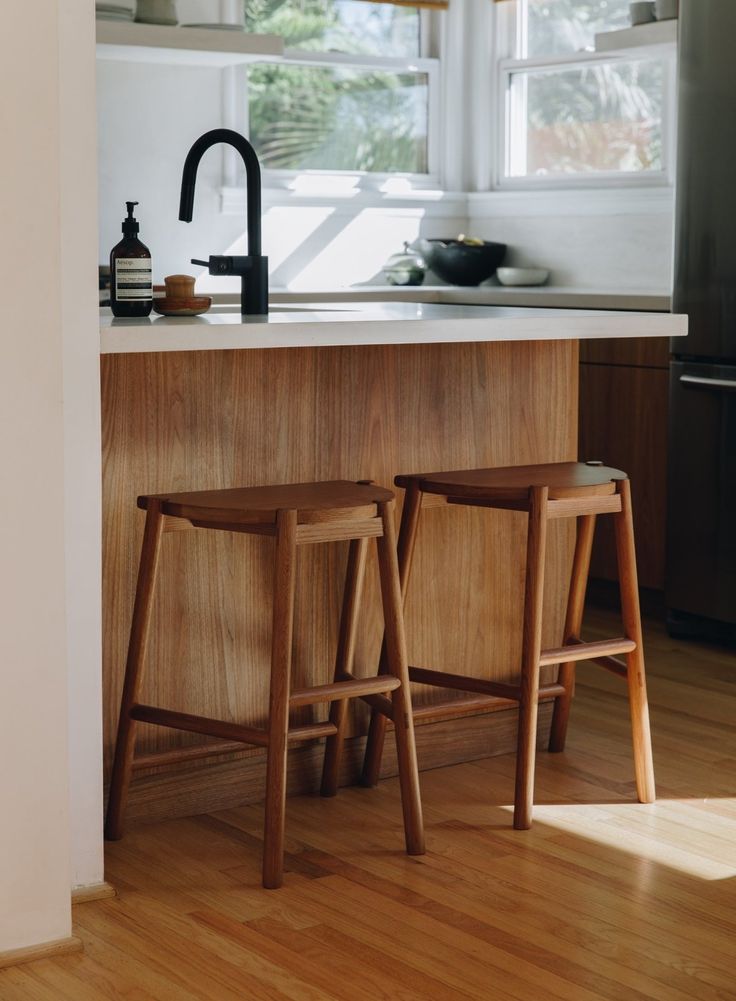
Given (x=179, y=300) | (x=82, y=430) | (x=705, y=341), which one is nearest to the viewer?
(x=82, y=430)

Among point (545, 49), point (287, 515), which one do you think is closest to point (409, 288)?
point (545, 49)

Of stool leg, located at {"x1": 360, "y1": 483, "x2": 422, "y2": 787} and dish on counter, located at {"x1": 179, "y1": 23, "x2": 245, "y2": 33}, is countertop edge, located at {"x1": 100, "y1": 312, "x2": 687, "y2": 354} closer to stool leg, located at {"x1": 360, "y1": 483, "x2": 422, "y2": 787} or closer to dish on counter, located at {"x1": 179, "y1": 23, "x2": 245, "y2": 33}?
stool leg, located at {"x1": 360, "y1": 483, "x2": 422, "y2": 787}

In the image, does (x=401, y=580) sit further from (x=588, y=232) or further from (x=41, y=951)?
(x=588, y=232)

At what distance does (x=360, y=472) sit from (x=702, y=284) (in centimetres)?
154

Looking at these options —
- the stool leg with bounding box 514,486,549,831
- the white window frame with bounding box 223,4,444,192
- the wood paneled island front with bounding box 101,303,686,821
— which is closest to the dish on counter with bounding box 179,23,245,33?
the white window frame with bounding box 223,4,444,192

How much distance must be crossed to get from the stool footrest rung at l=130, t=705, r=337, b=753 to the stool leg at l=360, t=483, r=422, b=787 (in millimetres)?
249

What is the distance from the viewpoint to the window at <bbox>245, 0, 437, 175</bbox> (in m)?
5.23

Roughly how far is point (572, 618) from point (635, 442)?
1.42 metres

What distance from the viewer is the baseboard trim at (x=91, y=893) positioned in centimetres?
231

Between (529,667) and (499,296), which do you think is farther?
(499,296)

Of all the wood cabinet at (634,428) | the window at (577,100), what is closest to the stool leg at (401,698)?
the wood cabinet at (634,428)

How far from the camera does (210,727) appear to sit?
2.44m

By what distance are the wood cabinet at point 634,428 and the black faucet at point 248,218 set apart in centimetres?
172

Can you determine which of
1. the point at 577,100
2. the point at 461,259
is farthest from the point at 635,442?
the point at 577,100
